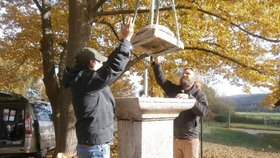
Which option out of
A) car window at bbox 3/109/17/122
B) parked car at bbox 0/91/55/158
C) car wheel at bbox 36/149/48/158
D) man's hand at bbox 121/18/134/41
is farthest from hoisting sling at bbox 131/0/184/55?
car window at bbox 3/109/17/122

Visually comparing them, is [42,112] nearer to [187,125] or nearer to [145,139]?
[187,125]

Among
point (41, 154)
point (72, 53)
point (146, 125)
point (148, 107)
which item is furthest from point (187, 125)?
point (41, 154)

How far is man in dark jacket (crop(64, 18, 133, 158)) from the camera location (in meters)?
2.70

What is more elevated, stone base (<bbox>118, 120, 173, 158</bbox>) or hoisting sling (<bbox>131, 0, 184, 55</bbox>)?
hoisting sling (<bbox>131, 0, 184, 55</bbox>)

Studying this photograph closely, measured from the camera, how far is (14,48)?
10.9m

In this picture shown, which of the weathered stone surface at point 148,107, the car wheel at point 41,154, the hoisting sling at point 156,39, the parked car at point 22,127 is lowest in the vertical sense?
the car wheel at point 41,154

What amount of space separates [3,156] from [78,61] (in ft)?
20.8

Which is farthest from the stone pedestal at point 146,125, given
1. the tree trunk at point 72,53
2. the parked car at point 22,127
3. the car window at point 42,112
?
the car window at point 42,112

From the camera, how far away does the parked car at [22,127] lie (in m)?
8.29

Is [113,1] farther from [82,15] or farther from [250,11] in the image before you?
[250,11]

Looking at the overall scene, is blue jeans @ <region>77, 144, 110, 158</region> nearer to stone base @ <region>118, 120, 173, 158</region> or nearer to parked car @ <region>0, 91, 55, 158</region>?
stone base @ <region>118, 120, 173, 158</region>

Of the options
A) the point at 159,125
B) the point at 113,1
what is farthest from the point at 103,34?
the point at 159,125

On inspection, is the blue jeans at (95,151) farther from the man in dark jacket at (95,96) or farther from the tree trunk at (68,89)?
the tree trunk at (68,89)

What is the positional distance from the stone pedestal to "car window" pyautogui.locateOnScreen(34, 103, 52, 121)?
6224mm
